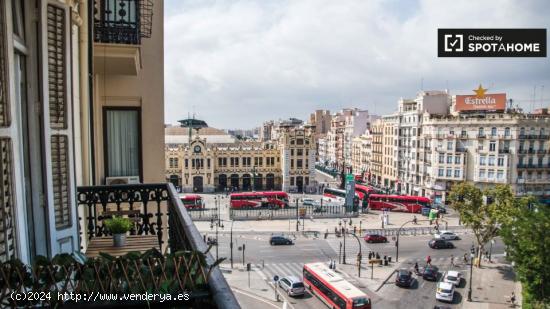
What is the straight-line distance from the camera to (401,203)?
165 ft

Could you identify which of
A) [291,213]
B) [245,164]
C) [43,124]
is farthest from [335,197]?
[43,124]

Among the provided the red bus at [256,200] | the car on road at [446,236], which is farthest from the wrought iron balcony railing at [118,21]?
the red bus at [256,200]

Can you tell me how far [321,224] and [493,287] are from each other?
63.2 feet

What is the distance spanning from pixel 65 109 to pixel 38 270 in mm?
2421

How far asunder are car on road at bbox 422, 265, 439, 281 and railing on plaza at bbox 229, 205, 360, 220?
62.7ft

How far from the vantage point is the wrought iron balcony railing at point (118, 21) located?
8281 mm

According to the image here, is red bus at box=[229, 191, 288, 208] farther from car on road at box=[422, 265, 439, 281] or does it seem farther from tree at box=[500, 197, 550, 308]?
tree at box=[500, 197, 550, 308]

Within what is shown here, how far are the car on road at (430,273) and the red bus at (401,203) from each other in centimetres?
2226

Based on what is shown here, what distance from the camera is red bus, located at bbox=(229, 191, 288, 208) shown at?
164ft

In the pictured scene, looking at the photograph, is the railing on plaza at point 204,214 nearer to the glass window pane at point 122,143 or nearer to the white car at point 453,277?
the white car at point 453,277

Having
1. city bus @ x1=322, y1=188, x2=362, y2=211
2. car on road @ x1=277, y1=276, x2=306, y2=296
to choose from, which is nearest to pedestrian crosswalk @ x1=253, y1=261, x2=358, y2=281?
car on road @ x1=277, y1=276, x2=306, y2=296

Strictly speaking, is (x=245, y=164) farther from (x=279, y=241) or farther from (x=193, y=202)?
(x=279, y=241)

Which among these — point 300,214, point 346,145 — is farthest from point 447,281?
point 346,145

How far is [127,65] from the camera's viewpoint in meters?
8.84
